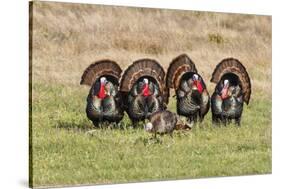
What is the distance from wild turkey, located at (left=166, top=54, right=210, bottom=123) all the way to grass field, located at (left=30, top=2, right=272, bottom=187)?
7cm

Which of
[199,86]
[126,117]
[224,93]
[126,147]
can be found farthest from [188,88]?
[126,147]

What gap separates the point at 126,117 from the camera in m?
6.78

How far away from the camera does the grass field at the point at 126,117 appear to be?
6.37 metres

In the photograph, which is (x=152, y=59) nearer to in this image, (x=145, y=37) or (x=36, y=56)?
(x=145, y=37)

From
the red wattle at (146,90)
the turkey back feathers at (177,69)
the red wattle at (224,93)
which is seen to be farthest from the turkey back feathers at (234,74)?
the red wattle at (146,90)

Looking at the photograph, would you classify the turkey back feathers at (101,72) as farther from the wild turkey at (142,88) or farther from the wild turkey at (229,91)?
the wild turkey at (229,91)

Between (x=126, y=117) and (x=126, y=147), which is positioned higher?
(x=126, y=117)

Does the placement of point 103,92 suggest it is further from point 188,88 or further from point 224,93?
point 224,93

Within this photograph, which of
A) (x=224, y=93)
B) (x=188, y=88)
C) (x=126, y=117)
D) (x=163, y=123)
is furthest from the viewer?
(x=224, y=93)

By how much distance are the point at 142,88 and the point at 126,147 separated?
58 centimetres

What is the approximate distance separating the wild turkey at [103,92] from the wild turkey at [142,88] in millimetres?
80

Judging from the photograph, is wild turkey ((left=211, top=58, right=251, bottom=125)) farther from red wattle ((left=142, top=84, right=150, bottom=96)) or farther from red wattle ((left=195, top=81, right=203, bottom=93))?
red wattle ((left=142, top=84, right=150, bottom=96))

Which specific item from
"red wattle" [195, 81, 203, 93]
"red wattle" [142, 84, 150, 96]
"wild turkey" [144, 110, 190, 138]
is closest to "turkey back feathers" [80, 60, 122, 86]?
"red wattle" [142, 84, 150, 96]

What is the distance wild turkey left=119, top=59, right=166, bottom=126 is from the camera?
6.76 m
